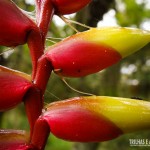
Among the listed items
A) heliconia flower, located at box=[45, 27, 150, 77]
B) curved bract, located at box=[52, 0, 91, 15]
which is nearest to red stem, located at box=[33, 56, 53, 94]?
heliconia flower, located at box=[45, 27, 150, 77]

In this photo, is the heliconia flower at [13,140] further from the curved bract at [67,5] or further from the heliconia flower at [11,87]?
the curved bract at [67,5]

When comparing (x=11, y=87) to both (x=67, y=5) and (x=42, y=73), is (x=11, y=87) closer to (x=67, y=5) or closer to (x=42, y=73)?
(x=42, y=73)

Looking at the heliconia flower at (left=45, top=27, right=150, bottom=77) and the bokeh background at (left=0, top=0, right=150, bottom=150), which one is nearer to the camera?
the heliconia flower at (left=45, top=27, right=150, bottom=77)

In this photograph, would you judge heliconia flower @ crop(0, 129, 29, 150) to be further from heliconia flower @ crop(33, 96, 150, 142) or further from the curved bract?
the curved bract

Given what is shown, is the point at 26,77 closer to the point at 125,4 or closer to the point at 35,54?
the point at 35,54

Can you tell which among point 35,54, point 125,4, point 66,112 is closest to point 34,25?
point 35,54

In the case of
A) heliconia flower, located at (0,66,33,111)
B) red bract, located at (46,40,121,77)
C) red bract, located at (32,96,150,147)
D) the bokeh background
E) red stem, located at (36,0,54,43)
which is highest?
red stem, located at (36,0,54,43)

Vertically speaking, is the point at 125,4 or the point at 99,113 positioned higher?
the point at 99,113
